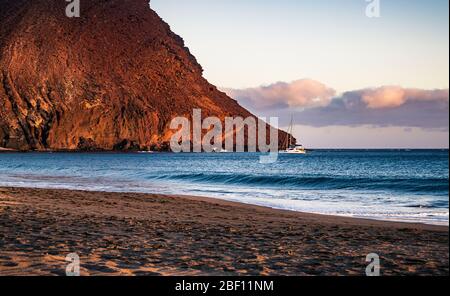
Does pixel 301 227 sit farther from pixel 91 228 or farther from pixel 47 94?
pixel 47 94

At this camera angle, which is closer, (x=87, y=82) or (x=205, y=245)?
(x=205, y=245)

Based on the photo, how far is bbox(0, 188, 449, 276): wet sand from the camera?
19.8ft

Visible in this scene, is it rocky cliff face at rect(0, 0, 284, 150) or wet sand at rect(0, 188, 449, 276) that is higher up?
rocky cliff face at rect(0, 0, 284, 150)

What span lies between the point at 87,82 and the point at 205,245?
155 metres

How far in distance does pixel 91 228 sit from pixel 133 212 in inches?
164

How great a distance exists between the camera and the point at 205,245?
8.02 metres

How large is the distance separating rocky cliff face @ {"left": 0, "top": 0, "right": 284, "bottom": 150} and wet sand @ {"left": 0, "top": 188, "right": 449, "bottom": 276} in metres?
147

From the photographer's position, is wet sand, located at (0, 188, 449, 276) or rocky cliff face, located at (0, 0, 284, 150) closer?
wet sand, located at (0, 188, 449, 276)

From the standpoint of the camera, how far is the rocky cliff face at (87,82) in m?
147

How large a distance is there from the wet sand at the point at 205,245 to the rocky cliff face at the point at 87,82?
146965 mm

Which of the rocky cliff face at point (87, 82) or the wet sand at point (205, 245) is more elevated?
the rocky cliff face at point (87, 82)

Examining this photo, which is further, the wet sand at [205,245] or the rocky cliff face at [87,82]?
the rocky cliff face at [87,82]

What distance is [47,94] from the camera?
5797 inches

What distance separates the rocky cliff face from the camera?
14738 cm
